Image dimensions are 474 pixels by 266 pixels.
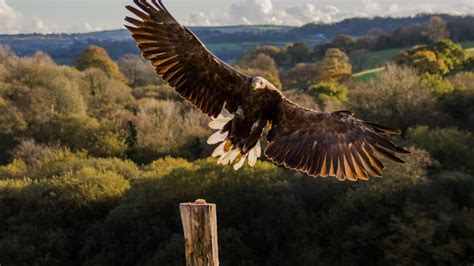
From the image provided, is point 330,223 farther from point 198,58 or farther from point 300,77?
point 300,77

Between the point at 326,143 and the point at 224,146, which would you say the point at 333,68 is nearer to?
the point at 326,143

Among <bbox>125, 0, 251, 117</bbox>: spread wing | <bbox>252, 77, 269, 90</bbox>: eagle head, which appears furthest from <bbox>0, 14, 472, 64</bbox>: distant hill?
<bbox>252, 77, 269, 90</bbox>: eagle head

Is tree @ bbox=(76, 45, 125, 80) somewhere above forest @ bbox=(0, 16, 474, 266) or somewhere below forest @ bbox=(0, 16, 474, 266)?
above

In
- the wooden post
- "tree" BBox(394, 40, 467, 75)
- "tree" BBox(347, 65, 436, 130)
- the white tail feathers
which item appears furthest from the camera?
"tree" BBox(394, 40, 467, 75)

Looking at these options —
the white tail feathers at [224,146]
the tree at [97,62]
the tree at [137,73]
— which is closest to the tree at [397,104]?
the white tail feathers at [224,146]

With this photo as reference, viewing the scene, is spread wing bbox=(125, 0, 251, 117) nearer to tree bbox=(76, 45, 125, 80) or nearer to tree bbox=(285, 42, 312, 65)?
tree bbox=(76, 45, 125, 80)

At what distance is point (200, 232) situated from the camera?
4.86 m

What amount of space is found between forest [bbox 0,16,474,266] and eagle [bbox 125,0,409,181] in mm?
14339

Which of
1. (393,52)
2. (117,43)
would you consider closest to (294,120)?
(393,52)

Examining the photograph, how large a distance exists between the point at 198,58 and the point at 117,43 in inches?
3821

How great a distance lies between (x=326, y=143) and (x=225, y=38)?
111m

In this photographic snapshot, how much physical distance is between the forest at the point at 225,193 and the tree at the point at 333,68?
1720 cm

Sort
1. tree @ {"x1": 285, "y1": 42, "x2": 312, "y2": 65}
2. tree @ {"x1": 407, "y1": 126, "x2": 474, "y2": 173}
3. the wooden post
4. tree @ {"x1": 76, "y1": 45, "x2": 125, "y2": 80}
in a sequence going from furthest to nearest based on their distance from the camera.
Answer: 1. tree @ {"x1": 285, "y1": 42, "x2": 312, "y2": 65}
2. tree @ {"x1": 76, "y1": 45, "x2": 125, "y2": 80}
3. tree @ {"x1": 407, "y1": 126, "x2": 474, "y2": 173}
4. the wooden post

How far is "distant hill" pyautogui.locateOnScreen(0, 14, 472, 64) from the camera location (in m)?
93.9
